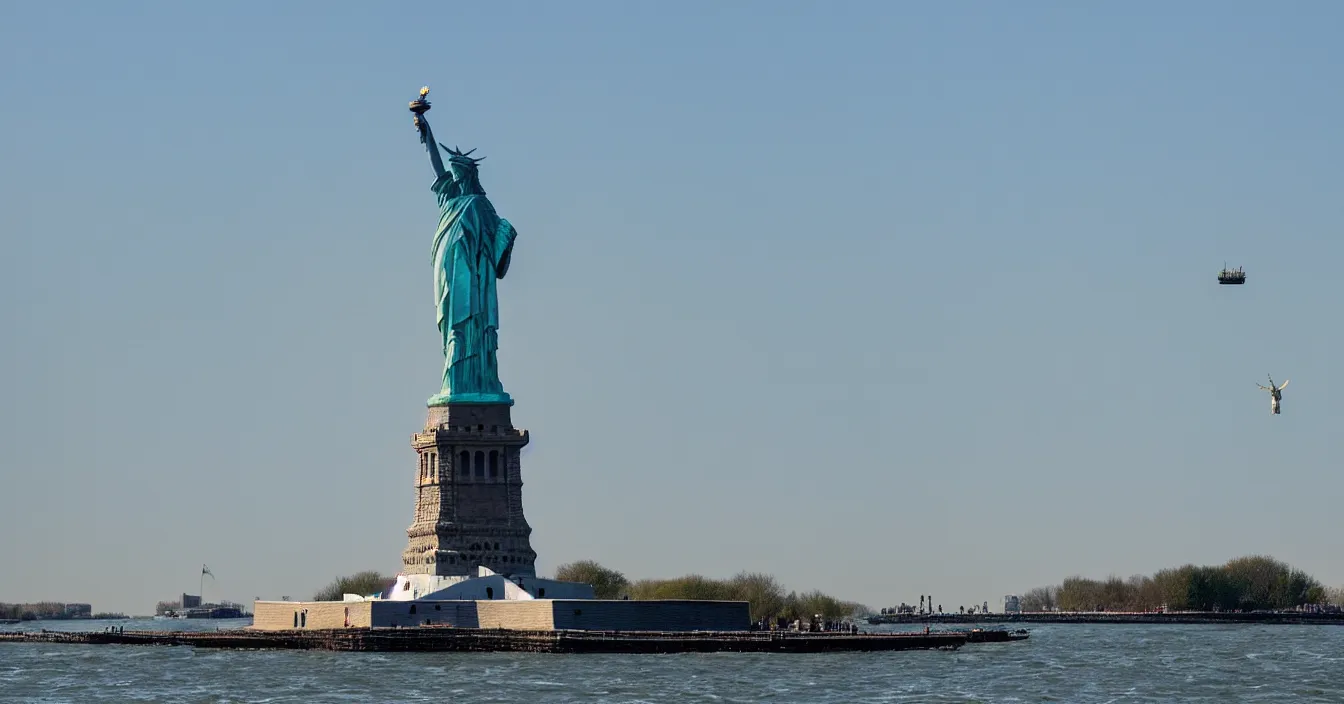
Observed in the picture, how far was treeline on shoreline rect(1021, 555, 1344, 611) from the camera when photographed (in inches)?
6427

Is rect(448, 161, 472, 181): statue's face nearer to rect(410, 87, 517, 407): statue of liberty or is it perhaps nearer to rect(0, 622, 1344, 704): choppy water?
rect(410, 87, 517, 407): statue of liberty

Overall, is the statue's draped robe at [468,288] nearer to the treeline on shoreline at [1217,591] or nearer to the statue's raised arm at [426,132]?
the statue's raised arm at [426,132]

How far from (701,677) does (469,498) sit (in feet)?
90.5

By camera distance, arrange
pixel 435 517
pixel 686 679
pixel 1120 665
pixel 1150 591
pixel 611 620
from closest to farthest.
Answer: pixel 686 679
pixel 1120 665
pixel 611 620
pixel 435 517
pixel 1150 591

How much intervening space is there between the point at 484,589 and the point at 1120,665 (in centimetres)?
2765

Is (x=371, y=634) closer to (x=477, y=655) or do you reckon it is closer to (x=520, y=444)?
(x=477, y=655)

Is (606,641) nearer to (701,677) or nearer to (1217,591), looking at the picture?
(701,677)

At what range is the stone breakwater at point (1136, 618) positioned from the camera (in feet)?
500

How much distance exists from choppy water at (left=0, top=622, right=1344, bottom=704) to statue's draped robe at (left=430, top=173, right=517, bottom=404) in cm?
1536

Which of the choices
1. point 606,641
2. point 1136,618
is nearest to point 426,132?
point 606,641

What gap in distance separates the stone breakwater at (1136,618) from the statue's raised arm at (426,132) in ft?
224

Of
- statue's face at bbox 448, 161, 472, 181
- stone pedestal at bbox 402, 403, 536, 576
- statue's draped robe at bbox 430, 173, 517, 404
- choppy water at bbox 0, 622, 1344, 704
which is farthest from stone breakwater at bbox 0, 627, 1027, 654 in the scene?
statue's face at bbox 448, 161, 472, 181

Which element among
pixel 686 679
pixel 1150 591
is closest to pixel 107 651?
pixel 686 679

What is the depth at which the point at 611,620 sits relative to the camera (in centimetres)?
9556
